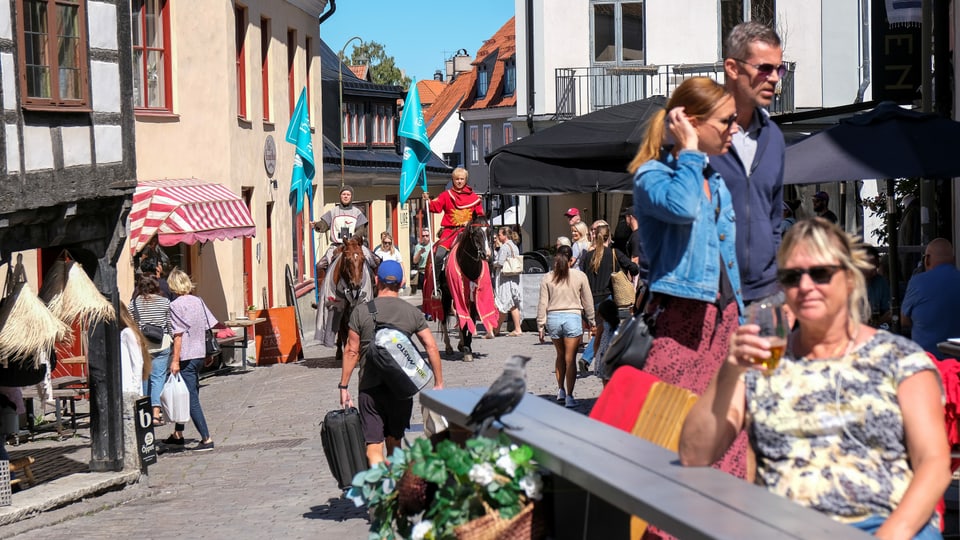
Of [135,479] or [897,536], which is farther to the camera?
[135,479]

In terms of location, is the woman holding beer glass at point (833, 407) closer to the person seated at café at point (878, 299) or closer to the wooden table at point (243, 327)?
the person seated at café at point (878, 299)

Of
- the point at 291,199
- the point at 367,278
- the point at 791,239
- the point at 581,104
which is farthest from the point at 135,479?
the point at 581,104

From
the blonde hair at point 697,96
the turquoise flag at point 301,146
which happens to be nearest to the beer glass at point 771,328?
the blonde hair at point 697,96

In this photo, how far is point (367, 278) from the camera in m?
20.6

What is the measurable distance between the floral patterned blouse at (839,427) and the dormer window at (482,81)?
59.5 metres

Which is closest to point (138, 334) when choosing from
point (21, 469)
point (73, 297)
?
point (73, 297)

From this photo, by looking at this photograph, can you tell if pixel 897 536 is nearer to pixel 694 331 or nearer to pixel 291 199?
pixel 694 331

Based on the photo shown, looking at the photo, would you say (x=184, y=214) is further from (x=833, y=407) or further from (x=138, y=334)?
(x=833, y=407)

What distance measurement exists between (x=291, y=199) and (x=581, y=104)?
7.66 m

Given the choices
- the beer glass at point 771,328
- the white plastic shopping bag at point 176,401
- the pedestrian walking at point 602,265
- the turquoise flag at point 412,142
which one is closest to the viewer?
the beer glass at point 771,328

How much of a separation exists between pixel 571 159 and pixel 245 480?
400cm

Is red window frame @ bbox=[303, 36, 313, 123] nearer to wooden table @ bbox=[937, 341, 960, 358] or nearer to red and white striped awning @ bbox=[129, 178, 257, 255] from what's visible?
red and white striped awning @ bbox=[129, 178, 257, 255]

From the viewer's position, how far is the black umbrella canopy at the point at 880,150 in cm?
957

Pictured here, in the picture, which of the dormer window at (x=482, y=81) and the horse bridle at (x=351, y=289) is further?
the dormer window at (x=482, y=81)
